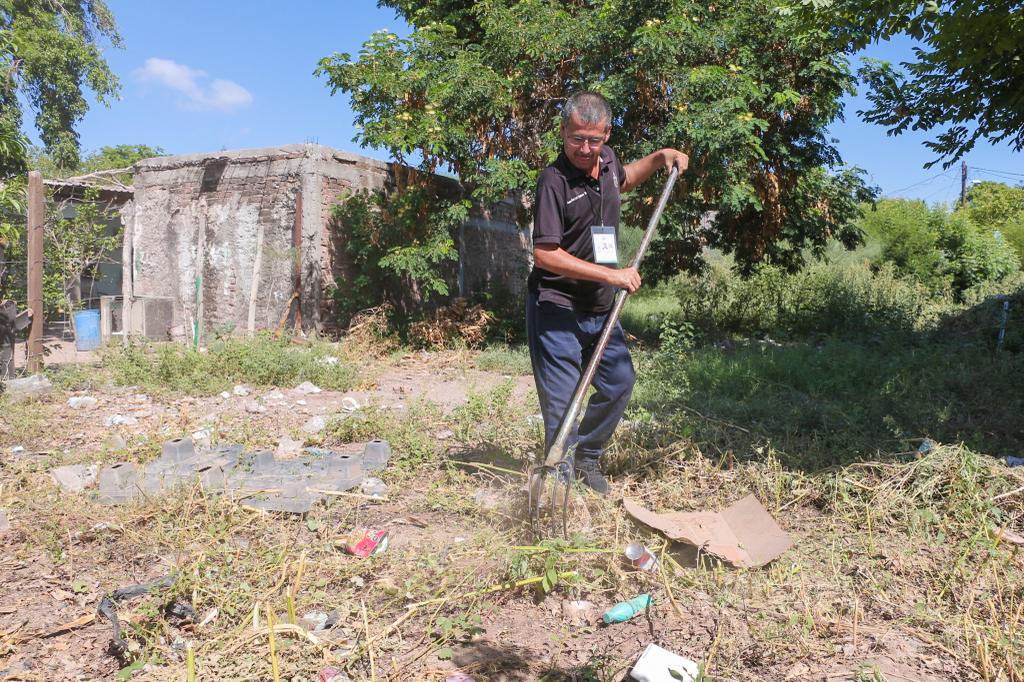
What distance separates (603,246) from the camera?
2.99 metres

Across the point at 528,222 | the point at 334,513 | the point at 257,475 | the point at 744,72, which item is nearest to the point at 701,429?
the point at 334,513

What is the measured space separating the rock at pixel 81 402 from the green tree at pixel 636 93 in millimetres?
4331

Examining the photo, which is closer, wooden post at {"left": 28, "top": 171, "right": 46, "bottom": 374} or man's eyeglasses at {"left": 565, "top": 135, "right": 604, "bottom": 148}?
man's eyeglasses at {"left": 565, "top": 135, "right": 604, "bottom": 148}

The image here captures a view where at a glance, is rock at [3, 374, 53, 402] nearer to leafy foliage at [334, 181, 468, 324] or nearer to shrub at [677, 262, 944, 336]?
leafy foliage at [334, 181, 468, 324]

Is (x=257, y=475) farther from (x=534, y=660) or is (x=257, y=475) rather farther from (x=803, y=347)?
(x=803, y=347)

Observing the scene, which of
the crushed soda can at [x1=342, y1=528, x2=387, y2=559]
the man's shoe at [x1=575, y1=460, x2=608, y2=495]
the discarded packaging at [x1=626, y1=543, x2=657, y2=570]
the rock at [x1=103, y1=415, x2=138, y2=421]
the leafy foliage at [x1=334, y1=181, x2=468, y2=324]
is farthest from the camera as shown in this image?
the leafy foliage at [x1=334, y1=181, x2=468, y2=324]

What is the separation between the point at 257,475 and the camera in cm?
360

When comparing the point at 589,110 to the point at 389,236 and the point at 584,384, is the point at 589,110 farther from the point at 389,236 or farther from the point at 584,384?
the point at 389,236

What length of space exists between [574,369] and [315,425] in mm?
2504

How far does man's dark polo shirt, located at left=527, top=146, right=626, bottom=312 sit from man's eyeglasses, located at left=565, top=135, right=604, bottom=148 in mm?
128

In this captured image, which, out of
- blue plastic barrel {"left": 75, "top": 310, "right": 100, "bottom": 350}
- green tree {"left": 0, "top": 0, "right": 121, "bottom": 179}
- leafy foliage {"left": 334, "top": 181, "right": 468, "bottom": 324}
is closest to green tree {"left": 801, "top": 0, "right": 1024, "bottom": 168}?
leafy foliage {"left": 334, "top": 181, "right": 468, "bottom": 324}

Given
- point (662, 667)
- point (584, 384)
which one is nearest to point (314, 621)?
point (662, 667)

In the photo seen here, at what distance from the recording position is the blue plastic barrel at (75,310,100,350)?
9.34m

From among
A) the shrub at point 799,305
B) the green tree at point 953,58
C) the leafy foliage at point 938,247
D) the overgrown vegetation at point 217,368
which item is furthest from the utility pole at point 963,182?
the overgrown vegetation at point 217,368
